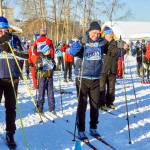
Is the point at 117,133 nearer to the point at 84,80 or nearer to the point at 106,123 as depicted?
the point at 106,123

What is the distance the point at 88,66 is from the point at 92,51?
27 cm

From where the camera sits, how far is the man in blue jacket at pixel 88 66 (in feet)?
14.0

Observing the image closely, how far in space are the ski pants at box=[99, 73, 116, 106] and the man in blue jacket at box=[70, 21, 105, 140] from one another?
7.21ft

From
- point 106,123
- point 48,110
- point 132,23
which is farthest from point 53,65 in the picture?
point 132,23

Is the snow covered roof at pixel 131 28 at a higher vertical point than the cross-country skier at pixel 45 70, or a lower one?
higher

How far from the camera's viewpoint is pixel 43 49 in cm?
599

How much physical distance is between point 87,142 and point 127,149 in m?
0.67

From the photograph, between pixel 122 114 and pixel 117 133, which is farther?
pixel 122 114

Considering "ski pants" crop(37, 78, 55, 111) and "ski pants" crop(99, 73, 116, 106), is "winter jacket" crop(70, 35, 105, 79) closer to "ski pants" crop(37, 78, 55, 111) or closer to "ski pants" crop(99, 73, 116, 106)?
"ski pants" crop(37, 78, 55, 111)

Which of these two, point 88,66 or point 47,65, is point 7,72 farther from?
point 47,65

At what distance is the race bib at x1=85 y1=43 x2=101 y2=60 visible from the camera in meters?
4.30

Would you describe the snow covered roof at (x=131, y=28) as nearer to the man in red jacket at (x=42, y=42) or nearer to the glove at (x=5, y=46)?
the man in red jacket at (x=42, y=42)

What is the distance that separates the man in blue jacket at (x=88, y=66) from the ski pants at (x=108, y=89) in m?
2.20

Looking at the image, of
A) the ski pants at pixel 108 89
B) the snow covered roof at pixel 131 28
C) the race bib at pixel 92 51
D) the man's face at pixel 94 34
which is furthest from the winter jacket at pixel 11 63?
the snow covered roof at pixel 131 28
